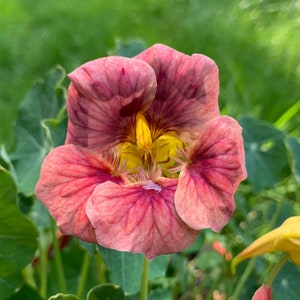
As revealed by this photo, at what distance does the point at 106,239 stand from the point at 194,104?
0.61 feet

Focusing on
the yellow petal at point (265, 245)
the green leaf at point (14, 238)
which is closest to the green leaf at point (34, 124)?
the green leaf at point (14, 238)

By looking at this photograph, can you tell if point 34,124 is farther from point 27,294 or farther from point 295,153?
point 295,153

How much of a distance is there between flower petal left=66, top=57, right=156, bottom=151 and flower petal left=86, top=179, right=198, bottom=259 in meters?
0.08

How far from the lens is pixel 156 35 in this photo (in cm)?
277

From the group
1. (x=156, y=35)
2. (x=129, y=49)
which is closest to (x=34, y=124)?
(x=129, y=49)

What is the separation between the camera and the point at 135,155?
777 millimetres

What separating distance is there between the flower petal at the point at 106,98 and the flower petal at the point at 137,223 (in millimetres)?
82

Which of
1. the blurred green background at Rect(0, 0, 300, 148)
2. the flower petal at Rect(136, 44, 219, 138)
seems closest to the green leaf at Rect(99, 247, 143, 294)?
the flower petal at Rect(136, 44, 219, 138)

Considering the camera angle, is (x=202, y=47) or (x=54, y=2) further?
(x=54, y=2)

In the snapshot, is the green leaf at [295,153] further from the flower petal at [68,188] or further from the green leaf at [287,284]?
the flower petal at [68,188]

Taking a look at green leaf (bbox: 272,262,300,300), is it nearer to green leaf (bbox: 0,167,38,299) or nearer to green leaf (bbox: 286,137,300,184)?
green leaf (bbox: 286,137,300,184)

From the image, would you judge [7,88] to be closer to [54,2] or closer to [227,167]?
[54,2]

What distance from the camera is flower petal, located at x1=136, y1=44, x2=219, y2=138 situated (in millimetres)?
704

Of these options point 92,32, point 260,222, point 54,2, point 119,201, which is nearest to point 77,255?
point 260,222
